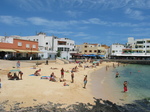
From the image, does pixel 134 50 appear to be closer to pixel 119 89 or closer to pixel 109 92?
pixel 119 89

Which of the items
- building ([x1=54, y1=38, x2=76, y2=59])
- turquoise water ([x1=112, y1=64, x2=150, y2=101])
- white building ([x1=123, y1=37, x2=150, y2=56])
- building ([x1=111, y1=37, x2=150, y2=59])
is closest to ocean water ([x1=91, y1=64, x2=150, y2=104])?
turquoise water ([x1=112, y1=64, x2=150, y2=101])

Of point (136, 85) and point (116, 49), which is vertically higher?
point (116, 49)

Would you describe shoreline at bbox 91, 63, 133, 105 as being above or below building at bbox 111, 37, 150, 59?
below

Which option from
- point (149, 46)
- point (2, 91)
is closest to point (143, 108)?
point (2, 91)

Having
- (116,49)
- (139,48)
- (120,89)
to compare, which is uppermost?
(139,48)

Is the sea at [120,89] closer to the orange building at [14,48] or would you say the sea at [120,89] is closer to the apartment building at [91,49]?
the orange building at [14,48]

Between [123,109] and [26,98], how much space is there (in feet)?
22.3

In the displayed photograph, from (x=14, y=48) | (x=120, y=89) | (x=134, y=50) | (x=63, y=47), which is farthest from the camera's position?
(x=134, y=50)

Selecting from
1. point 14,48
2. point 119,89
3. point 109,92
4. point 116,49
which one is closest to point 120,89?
point 119,89

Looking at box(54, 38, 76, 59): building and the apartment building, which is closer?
box(54, 38, 76, 59): building

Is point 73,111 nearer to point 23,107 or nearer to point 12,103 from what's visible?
point 23,107

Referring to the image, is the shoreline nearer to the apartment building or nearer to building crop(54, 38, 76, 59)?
building crop(54, 38, 76, 59)

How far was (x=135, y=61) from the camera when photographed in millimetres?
62062

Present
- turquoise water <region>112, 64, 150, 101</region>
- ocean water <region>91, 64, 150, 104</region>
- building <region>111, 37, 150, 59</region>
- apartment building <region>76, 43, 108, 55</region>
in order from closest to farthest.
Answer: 1. ocean water <region>91, 64, 150, 104</region>
2. turquoise water <region>112, 64, 150, 101</region>
3. building <region>111, 37, 150, 59</region>
4. apartment building <region>76, 43, 108, 55</region>
